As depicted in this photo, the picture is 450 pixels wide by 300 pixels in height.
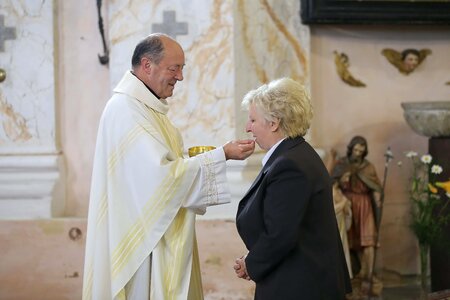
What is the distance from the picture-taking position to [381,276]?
6.72 metres

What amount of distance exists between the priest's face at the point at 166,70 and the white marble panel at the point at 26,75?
2.28 metres

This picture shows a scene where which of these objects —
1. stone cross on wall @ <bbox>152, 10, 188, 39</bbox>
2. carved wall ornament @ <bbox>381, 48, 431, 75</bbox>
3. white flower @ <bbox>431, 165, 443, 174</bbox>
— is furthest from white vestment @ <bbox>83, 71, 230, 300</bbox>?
carved wall ornament @ <bbox>381, 48, 431, 75</bbox>

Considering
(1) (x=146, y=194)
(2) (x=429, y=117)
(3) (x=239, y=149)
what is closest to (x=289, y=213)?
(3) (x=239, y=149)

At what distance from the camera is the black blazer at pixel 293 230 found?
3.09 m

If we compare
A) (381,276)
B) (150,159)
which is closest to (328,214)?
(150,159)

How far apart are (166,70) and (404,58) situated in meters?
3.43

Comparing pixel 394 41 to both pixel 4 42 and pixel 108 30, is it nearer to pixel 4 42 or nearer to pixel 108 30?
pixel 108 30

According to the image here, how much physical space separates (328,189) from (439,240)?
3192mm

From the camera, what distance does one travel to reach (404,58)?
679cm

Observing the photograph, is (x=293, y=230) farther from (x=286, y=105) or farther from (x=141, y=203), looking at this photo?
(x=141, y=203)

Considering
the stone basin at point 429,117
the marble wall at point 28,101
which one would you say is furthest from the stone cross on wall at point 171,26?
the stone basin at point 429,117

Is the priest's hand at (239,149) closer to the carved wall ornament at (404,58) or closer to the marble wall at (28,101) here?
the marble wall at (28,101)

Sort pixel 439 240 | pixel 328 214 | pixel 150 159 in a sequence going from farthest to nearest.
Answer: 1. pixel 439 240
2. pixel 150 159
3. pixel 328 214

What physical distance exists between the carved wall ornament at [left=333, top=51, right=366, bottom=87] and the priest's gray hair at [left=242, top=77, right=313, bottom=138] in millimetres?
3538
